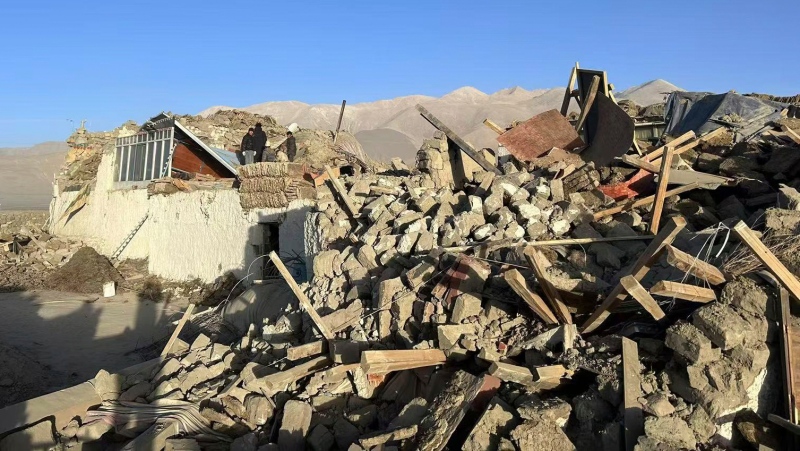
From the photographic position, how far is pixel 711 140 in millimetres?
9523

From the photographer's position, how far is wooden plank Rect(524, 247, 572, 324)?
14.6 feet

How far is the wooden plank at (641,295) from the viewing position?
12.8ft

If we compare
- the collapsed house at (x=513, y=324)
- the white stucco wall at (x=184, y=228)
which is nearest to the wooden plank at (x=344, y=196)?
the collapsed house at (x=513, y=324)

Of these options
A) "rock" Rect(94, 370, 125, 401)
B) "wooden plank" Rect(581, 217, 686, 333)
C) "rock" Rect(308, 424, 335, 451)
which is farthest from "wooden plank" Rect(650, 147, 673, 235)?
"rock" Rect(94, 370, 125, 401)

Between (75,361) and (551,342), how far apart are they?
25.1ft

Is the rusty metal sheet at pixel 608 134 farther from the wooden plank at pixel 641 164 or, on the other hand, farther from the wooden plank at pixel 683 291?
the wooden plank at pixel 683 291

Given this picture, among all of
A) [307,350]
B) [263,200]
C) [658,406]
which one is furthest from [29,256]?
[658,406]

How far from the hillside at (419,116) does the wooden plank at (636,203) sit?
26.7m

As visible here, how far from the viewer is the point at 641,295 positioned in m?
3.95

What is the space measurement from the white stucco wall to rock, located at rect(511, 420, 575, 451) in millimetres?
6245

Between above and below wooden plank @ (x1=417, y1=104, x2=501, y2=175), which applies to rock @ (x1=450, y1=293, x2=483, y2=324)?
below

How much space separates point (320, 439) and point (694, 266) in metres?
3.16

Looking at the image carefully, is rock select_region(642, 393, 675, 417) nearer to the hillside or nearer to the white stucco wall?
the white stucco wall

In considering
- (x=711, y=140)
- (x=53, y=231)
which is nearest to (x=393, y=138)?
(x=53, y=231)
